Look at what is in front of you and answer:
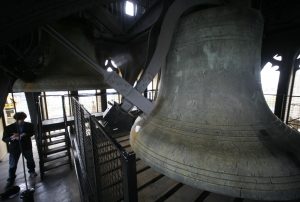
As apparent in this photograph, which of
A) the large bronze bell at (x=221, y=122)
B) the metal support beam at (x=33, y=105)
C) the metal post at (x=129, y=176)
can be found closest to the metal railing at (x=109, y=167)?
the metal post at (x=129, y=176)

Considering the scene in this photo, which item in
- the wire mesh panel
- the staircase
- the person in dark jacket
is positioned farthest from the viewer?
the staircase

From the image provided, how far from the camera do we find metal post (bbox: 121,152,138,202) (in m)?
0.51

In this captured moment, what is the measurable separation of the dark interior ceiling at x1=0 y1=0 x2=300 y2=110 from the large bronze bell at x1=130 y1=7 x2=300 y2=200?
18 centimetres

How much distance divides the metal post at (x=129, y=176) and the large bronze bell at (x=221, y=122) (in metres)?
0.17

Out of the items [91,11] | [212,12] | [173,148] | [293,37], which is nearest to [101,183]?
[173,148]

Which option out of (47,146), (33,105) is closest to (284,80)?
(33,105)

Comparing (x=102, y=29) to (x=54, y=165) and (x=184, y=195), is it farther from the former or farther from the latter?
(x=54, y=165)

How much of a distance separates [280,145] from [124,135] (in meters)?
1.93

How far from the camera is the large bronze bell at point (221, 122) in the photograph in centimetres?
53

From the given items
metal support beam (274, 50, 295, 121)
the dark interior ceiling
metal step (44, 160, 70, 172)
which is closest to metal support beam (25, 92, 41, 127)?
metal step (44, 160, 70, 172)

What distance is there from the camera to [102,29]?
5.95 feet

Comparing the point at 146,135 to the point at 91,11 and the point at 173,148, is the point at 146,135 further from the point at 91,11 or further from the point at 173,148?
the point at 91,11

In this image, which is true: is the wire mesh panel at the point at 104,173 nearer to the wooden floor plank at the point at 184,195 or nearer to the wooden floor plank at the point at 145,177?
the wooden floor plank at the point at 145,177

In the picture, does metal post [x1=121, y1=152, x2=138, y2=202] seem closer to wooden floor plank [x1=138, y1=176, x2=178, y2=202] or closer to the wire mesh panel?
the wire mesh panel
